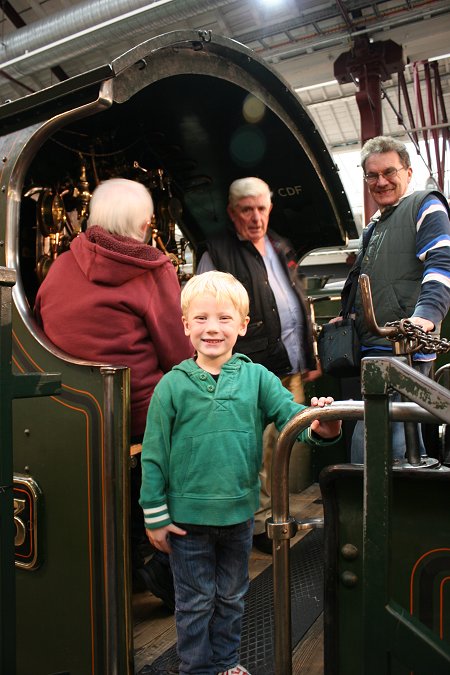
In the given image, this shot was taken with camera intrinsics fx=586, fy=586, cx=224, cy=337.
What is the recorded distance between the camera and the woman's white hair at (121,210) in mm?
2000

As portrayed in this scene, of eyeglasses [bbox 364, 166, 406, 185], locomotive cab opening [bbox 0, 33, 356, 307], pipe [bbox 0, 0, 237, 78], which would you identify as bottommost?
eyeglasses [bbox 364, 166, 406, 185]

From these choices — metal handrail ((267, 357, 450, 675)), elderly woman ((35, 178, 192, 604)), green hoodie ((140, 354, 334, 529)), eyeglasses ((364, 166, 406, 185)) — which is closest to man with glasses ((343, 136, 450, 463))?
eyeglasses ((364, 166, 406, 185))

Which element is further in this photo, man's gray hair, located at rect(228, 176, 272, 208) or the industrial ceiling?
the industrial ceiling

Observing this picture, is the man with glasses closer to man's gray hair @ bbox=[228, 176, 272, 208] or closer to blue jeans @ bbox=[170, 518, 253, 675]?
man's gray hair @ bbox=[228, 176, 272, 208]

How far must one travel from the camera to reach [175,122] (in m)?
2.81

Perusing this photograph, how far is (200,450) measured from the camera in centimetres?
161

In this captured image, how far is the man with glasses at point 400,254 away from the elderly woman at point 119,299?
749 millimetres

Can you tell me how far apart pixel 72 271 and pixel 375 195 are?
123 centimetres

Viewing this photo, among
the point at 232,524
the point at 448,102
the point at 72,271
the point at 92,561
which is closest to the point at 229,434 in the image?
the point at 232,524

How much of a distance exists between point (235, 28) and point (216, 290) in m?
4.71

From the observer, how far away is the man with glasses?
2053 millimetres

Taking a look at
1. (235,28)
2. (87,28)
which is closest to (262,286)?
(87,28)

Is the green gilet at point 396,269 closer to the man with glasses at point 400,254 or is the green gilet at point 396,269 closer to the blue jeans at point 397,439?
the man with glasses at point 400,254

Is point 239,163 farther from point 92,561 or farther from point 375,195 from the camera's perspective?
point 92,561
